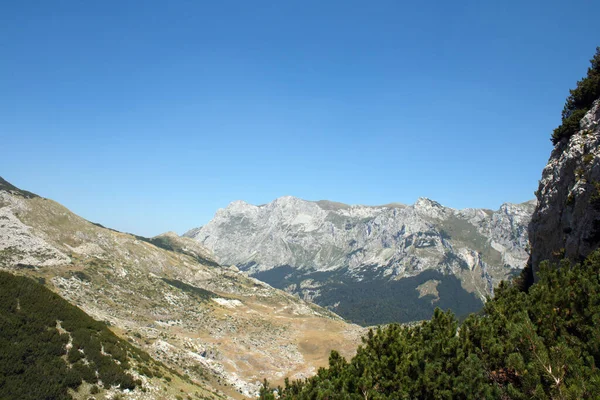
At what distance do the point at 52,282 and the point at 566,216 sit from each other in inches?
6057

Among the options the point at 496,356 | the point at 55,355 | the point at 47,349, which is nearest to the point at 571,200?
the point at 496,356

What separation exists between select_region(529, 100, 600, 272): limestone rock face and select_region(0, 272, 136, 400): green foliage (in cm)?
5479

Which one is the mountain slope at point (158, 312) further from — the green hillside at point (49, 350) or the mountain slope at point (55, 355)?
the green hillside at point (49, 350)

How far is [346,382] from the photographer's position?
21.8 meters

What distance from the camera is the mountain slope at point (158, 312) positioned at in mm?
102188

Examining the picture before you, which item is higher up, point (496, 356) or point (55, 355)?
point (496, 356)

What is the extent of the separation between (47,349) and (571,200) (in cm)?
6318

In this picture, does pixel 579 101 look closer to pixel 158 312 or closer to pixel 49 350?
pixel 49 350

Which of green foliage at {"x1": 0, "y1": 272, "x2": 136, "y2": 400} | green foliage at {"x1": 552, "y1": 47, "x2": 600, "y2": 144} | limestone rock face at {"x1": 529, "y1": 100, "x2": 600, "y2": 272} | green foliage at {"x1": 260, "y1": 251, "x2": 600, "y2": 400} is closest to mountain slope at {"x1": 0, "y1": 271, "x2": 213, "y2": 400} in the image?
green foliage at {"x1": 0, "y1": 272, "x2": 136, "y2": 400}

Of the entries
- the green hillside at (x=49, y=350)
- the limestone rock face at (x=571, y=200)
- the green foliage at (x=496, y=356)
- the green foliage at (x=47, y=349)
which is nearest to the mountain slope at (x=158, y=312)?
the green hillside at (x=49, y=350)

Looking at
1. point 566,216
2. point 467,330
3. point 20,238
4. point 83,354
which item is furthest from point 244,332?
point 467,330

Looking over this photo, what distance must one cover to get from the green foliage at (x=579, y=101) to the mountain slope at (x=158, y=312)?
81364 mm

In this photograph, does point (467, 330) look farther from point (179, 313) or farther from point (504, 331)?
point (179, 313)

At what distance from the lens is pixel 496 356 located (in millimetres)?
19547
